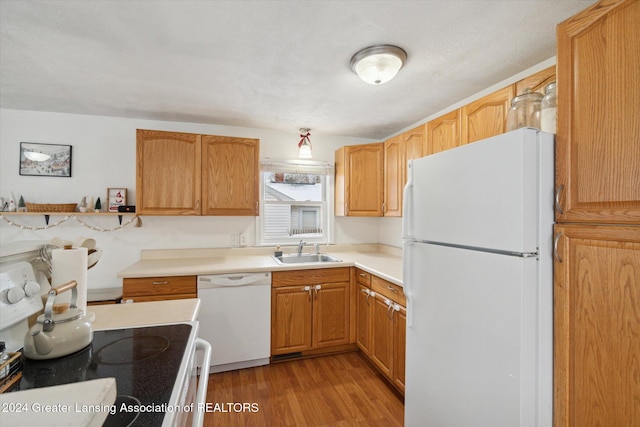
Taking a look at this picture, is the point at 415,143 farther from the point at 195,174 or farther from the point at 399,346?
the point at 195,174

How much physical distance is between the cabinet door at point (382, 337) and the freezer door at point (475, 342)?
447 millimetres

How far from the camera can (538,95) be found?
1.29 metres

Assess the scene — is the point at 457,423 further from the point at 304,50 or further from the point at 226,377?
the point at 304,50

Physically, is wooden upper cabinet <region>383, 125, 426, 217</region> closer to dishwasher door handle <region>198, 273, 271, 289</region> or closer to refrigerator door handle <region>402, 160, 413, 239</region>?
refrigerator door handle <region>402, 160, 413, 239</region>

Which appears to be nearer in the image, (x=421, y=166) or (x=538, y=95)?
(x=538, y=95)

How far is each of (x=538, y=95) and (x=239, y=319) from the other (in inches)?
97.6

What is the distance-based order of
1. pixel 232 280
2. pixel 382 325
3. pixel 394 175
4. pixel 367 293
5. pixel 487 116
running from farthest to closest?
pixel 394 175, pixel 367 293, pixel 232 280, pixel 382 325, pixel 487 116

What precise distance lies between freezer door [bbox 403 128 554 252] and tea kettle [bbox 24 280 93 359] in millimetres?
1491

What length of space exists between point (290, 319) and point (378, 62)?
2119mm

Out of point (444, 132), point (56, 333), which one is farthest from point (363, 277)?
point (56, 333)

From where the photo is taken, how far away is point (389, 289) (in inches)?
82.2

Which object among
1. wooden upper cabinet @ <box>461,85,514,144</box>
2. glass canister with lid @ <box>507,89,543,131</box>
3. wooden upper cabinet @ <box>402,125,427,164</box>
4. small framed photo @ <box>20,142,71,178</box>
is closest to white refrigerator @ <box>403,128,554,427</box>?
glass canister with lid @ <box>507,89,543,131</box>

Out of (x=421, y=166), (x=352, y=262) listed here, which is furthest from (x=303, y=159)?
(x=421, y=166)

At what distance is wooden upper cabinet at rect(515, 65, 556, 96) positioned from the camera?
1.34m
